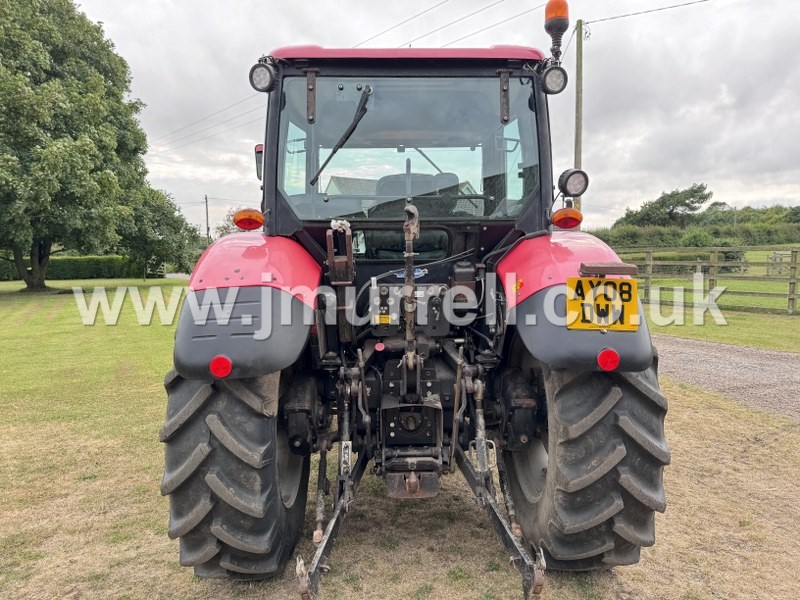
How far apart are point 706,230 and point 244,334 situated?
38.5 m

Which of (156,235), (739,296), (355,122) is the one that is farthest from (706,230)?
(355,122)

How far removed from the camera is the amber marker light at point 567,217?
9.57 feet

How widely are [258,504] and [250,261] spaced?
41.0 inches

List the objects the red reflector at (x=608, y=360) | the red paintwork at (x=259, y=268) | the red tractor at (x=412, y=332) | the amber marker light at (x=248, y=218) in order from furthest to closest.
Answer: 1. the amber marker light at (x=248, y=218)
2. the red paintwork at (x=259, y=268)
3. the red tractor at (x=412, y=332)
4. the red reflector at (x=608, y=360)

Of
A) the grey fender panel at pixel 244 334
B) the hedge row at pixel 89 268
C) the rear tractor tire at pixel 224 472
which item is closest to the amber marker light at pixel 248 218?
the grey fender panel at pixel 244 334

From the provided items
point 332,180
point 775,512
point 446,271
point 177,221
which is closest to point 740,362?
point 775,512

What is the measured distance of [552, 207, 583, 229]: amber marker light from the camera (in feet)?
9.57

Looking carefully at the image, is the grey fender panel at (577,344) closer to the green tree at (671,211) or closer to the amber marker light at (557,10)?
the amber marker light at (557,10)

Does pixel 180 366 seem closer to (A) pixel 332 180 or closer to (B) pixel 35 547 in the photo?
(A) pixel 332 180

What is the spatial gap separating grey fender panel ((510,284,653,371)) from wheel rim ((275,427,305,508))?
4.53 feet

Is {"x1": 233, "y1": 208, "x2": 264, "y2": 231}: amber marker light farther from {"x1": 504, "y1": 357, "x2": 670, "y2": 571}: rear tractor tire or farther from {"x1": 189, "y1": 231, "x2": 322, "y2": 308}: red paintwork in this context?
{"x1": 504, "y1": 357, "x2": 670, "y2": 571}: rear tractor tire

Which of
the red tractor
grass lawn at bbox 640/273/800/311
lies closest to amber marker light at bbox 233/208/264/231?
the red tractor

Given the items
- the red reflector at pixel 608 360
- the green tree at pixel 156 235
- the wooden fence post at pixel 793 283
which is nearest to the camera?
the red reflector at pixel 608 360

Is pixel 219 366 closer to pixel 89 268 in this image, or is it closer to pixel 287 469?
pixel 287 469
